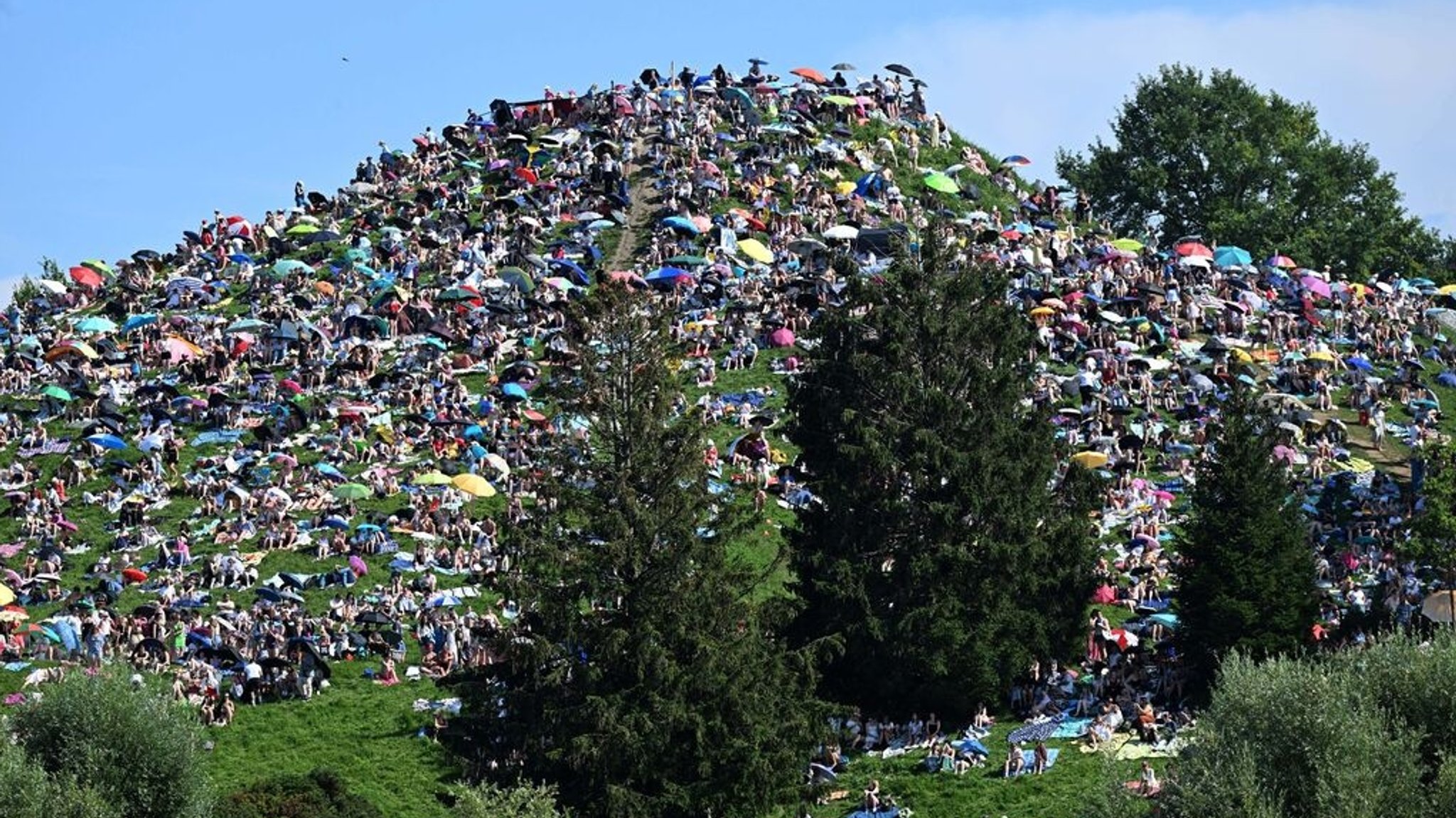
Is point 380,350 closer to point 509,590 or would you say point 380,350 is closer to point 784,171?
point 784,171

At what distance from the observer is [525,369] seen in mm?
84125

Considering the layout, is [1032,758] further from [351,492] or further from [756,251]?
[756,251]

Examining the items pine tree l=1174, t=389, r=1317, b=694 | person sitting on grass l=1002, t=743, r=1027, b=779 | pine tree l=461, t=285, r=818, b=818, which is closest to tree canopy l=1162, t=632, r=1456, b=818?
person sitting on grass l=1002, t=743, r=1027, b=779

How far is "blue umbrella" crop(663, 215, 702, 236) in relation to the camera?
95.9 m

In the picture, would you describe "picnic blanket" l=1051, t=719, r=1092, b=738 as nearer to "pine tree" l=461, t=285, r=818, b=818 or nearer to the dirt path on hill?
"pine tree" l=461, t=285, r=818, b=818

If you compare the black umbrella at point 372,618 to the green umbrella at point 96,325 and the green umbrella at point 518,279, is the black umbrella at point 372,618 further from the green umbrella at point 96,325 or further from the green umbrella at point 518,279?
the green umbrella at point 96,325

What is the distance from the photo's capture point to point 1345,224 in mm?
133625

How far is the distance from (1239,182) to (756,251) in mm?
50007

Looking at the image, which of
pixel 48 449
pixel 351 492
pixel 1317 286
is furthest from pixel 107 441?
pixel 1317 286

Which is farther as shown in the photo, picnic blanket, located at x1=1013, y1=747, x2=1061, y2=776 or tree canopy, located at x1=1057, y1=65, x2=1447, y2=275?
tree canopy, located at x1=1057, y1=65, x2=1447, y2=275

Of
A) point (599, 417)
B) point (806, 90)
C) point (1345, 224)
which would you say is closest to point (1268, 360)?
point (806, 90)

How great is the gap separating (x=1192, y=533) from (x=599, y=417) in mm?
15478

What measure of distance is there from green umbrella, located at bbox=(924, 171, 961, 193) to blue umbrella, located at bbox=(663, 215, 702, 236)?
11513 millimetres

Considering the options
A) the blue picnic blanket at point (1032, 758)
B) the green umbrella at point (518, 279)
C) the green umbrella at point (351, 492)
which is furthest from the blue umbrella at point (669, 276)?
the blue picnic blanket at point (1032, 758)
